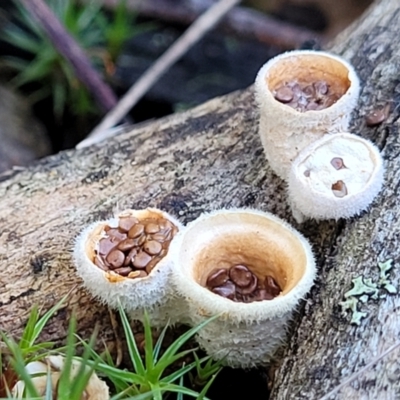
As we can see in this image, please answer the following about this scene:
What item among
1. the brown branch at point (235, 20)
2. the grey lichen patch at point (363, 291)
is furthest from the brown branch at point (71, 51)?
the grey lichen patch at point (363, 291)

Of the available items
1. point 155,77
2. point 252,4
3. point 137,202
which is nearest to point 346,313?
point 137,202

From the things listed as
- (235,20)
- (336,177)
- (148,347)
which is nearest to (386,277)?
(336,177)

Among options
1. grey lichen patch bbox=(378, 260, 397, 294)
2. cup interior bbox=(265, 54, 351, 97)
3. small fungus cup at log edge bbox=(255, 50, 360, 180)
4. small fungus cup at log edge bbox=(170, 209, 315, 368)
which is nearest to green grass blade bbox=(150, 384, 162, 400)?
small fungus cup at log edge bbox=(170, 209, 315, 368)

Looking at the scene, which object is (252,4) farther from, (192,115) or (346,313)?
(346,313)

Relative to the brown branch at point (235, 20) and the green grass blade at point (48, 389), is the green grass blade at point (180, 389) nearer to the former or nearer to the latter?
the green grass blade at point (48, 389)

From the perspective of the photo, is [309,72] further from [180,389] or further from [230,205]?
[180,389]

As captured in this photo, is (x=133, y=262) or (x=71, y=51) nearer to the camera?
(x=133, y=262)
